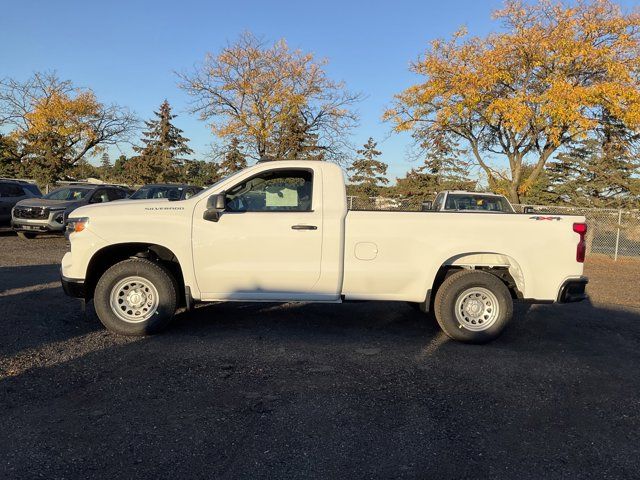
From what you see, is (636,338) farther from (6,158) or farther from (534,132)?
(6,158)

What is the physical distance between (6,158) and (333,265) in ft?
147

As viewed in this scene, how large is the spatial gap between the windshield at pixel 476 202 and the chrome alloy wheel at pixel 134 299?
31.5ft

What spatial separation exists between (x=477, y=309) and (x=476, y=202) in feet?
27.5

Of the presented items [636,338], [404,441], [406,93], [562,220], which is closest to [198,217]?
[404,441]

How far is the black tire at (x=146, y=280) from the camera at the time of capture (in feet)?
18.1

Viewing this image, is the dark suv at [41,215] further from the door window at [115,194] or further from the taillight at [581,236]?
the taillight at [581,236]

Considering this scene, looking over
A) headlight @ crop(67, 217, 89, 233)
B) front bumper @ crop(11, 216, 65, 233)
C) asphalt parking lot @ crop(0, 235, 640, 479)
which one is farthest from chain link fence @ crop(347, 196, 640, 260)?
headlight @ crop(67, 217, 89, 233)

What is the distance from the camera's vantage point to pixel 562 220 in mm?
5613

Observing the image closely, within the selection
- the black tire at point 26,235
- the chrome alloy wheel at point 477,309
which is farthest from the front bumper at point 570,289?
the black tire at point 26,235

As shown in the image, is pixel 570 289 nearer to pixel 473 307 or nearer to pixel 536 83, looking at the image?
pixel 473 307

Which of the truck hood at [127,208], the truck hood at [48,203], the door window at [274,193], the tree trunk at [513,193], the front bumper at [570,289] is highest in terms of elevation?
the tree trunk at [513,193]

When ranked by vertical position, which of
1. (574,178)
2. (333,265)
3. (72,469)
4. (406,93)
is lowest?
(72,469)

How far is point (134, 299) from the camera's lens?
5.63 meters

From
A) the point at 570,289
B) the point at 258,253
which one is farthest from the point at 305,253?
the point at 570,289
